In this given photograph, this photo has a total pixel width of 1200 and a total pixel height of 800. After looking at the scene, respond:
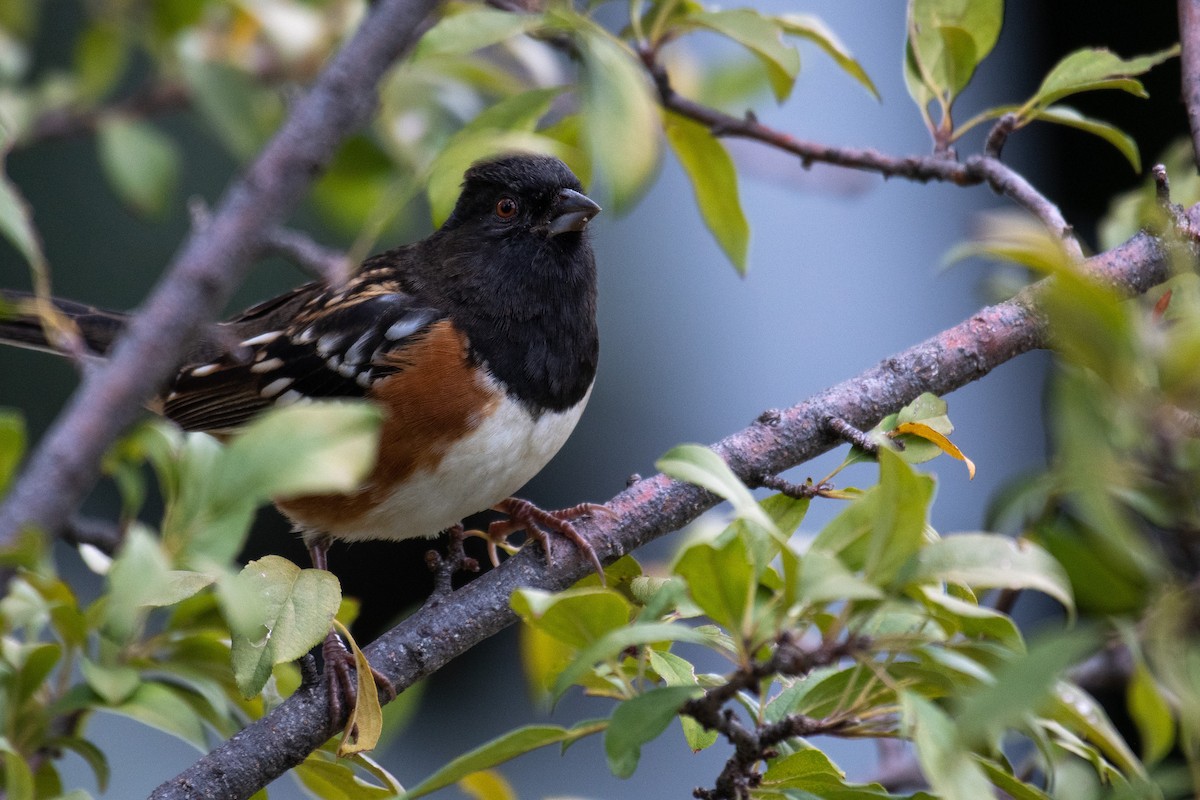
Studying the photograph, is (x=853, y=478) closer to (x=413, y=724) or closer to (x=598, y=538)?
(x=413, y=724)

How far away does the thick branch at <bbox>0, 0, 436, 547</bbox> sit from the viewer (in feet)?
2.02

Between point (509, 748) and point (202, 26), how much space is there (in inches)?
66.2

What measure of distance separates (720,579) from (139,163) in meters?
1.43

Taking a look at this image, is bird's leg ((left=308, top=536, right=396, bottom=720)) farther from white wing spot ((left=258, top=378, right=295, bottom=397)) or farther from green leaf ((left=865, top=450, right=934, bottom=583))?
white wing spot ((left=258, top=378, right=295, bottom=397))

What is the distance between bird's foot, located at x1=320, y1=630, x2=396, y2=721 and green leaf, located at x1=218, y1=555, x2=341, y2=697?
0.21 ft

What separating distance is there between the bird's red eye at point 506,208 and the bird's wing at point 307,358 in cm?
20

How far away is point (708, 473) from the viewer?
0.75m

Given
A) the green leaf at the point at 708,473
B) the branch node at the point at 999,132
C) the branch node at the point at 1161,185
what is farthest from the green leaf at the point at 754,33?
the green leaf at the point at 708,473

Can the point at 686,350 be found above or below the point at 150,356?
below

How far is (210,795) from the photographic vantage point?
3.12ft

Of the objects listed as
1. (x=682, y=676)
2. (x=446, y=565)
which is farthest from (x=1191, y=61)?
(x=446, y=565)

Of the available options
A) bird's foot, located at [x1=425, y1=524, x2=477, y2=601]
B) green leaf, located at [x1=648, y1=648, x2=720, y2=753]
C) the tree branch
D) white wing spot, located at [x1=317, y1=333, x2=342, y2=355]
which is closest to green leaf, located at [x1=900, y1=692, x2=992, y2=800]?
green leaf, located at [x1=648, y1=648, x2=720, y2=753]

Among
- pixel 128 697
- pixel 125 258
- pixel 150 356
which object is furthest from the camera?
pixel 125 258

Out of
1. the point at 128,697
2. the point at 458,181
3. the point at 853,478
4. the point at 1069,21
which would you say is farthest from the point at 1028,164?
the point at 128,697
